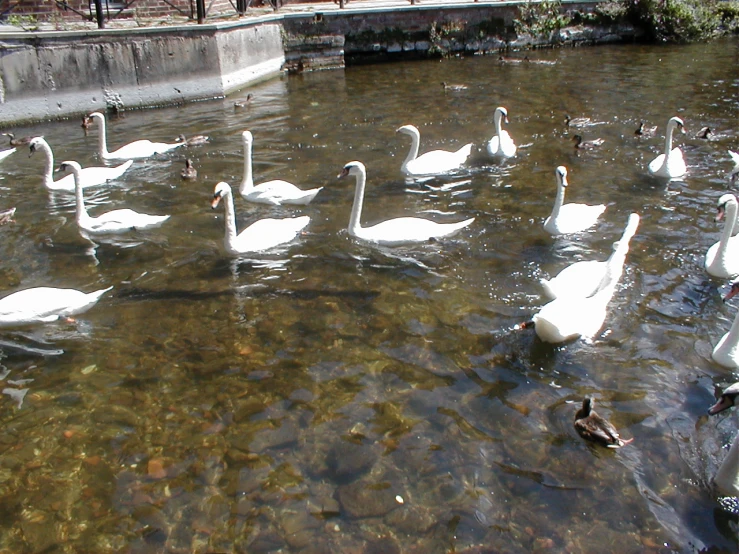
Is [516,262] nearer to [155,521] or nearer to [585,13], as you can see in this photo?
[155,521]

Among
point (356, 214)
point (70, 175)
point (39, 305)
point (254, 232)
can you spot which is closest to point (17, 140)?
point (70, 175)

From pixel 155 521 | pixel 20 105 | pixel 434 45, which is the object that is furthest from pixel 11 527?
pixel 434 45

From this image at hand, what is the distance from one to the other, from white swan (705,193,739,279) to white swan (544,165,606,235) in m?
1.48

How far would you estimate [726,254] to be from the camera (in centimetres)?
648

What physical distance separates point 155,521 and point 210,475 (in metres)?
0.47

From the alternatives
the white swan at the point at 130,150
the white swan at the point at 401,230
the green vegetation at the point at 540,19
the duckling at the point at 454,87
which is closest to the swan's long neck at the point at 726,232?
the white swan at the point at 401,230

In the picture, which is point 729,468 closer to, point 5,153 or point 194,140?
point 194,140

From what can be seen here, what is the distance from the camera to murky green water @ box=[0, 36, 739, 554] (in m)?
4.07

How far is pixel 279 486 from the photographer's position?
4.33 metres

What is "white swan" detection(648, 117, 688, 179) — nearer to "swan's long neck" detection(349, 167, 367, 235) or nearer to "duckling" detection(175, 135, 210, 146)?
"swan's long neck" detection(349, 167, 367, 235)

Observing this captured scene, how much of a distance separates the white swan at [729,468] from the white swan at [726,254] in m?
2.69

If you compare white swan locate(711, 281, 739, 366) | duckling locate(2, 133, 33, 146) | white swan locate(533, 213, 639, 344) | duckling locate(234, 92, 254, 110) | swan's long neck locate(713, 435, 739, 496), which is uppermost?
duckling locate(234, 92, 254, 110)

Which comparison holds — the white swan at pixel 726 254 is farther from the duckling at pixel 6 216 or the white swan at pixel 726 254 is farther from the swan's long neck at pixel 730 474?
the duckling at pixel 6 216

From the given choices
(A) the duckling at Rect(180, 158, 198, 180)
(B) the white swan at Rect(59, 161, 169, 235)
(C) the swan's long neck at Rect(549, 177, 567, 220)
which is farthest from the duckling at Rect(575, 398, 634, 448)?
(A) the duckling at Rect(180, 158, 198, 180)
